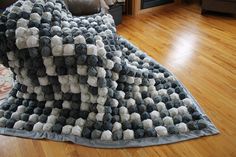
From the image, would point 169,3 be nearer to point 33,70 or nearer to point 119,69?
point 119,69

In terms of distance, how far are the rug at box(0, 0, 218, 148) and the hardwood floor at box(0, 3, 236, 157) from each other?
7 centimetres

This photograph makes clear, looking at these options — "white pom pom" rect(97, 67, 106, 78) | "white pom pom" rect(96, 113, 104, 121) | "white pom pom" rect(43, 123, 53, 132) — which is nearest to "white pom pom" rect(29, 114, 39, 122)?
A: "white pom pom" rect(43, 123, 53, 132)

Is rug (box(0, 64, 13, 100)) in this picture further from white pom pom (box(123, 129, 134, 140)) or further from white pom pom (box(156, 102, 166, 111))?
white pom pom (box(156, 102, 166, 111))

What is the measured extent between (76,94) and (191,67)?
125cm

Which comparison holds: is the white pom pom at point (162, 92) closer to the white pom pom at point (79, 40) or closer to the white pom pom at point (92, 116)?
the white pom pom at point (92, 116)

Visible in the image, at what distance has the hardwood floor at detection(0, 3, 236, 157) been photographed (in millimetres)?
1587

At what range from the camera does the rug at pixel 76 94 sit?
1.65m

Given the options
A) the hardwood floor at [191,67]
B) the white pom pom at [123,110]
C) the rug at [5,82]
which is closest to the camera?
the hardwood floor at [191,67]

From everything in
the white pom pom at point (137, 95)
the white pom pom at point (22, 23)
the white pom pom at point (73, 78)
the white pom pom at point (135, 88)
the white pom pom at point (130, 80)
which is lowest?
the white pom pom at point (137, 95)

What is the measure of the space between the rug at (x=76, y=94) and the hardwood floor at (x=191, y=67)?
0.07 metres

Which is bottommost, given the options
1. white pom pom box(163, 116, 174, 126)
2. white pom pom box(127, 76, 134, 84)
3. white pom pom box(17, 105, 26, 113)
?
white pom pom box(163, 116, 174, 126)

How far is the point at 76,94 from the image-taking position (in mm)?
1766

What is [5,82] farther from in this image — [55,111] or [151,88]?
[151,88]

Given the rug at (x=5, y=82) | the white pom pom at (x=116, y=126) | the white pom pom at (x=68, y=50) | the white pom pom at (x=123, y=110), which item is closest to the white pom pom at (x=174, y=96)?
the white pom pom at (x=123, y=110)
